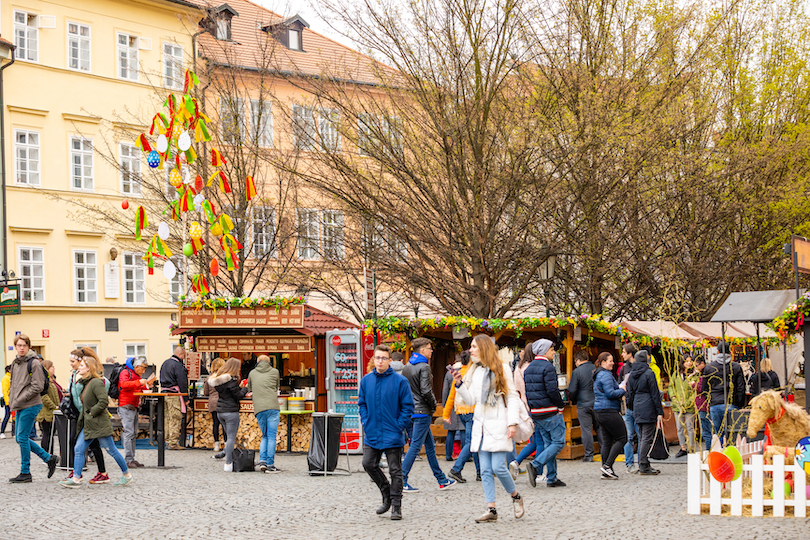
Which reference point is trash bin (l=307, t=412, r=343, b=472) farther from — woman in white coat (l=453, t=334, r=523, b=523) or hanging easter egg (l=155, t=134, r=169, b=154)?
hanging easter egg (l=155, t=134, r=169, b=154)

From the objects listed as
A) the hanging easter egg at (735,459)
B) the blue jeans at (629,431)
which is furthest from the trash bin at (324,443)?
the hanging easter egg at (735,459)

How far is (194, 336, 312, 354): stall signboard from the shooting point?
62.4 ft

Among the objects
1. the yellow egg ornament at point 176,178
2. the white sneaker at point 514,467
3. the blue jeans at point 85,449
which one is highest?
the yellow egg ornament at point 176,178

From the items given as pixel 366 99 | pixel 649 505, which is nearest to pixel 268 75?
pixel 366 99

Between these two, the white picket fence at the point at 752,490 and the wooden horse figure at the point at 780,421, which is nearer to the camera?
the white picket fence at the point at 752,490

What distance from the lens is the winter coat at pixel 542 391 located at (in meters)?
12.5

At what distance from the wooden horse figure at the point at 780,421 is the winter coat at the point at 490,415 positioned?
8.33ft

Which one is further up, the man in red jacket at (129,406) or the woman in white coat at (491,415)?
the woman in white coat at (491,415)

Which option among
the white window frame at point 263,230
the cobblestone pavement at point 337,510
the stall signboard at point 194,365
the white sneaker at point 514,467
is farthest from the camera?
the white window frame at point 263,230

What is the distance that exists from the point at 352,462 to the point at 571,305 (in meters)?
8.02

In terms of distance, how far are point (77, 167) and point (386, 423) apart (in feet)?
84.8

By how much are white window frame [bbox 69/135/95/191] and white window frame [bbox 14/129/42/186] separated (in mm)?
1059

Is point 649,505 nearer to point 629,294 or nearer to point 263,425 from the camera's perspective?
point 263,425

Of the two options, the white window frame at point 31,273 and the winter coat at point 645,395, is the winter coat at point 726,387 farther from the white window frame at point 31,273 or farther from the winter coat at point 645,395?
the white window frame at point 31,273
